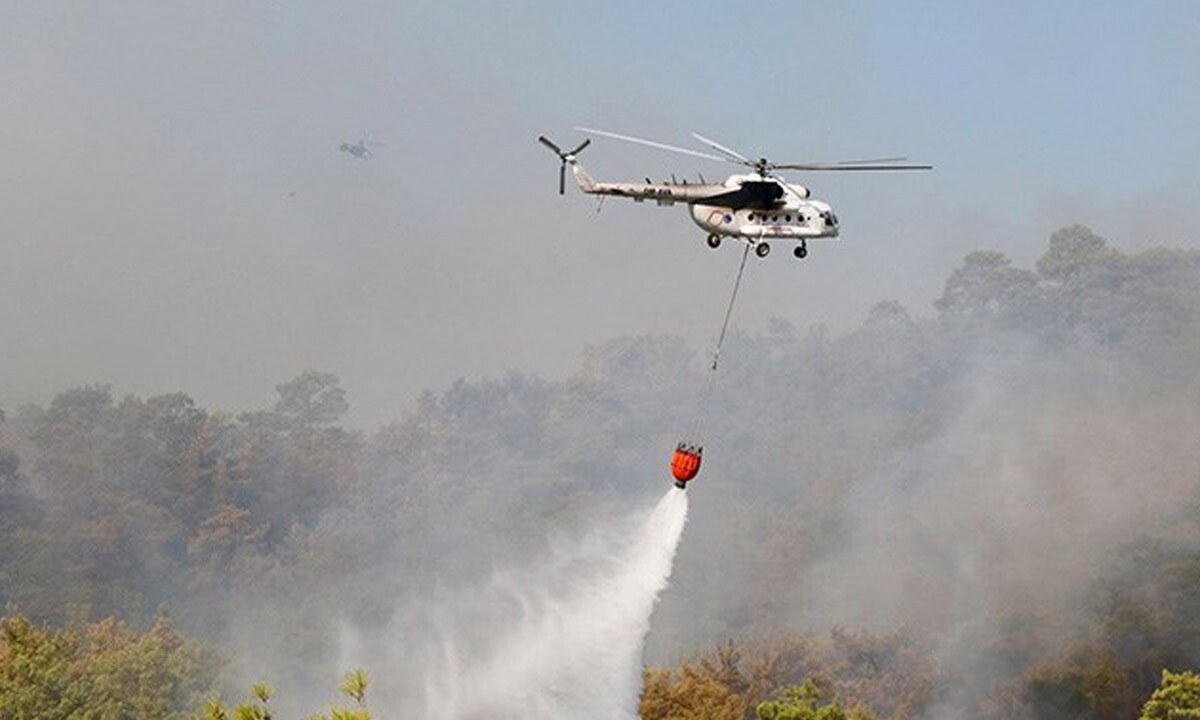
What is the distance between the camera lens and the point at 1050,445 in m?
149

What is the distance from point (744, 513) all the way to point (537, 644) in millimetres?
67481

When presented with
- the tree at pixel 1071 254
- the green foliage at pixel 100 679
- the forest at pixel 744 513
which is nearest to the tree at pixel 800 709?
the forest at pixel 744 513

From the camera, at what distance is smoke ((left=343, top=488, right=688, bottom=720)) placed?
2965 inches

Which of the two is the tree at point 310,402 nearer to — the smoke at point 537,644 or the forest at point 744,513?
the forest at point 744,513

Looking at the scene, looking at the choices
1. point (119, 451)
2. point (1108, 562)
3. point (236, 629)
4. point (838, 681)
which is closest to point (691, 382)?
point (119, 451)

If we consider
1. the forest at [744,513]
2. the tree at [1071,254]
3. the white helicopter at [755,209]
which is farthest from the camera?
the tree at [1071,254]

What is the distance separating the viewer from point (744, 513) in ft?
505

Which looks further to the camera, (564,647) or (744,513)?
(744,513)

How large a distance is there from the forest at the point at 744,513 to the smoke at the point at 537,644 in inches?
72.1

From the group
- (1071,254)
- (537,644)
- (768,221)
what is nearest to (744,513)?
(1071,254)

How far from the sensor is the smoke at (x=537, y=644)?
75312mm

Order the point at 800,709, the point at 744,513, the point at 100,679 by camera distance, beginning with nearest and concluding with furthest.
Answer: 1. the point at 800,709
2. the point at 100,679
3. the point at 744,513

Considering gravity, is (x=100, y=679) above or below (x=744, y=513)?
below

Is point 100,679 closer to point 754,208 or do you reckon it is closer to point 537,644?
point 537,644
